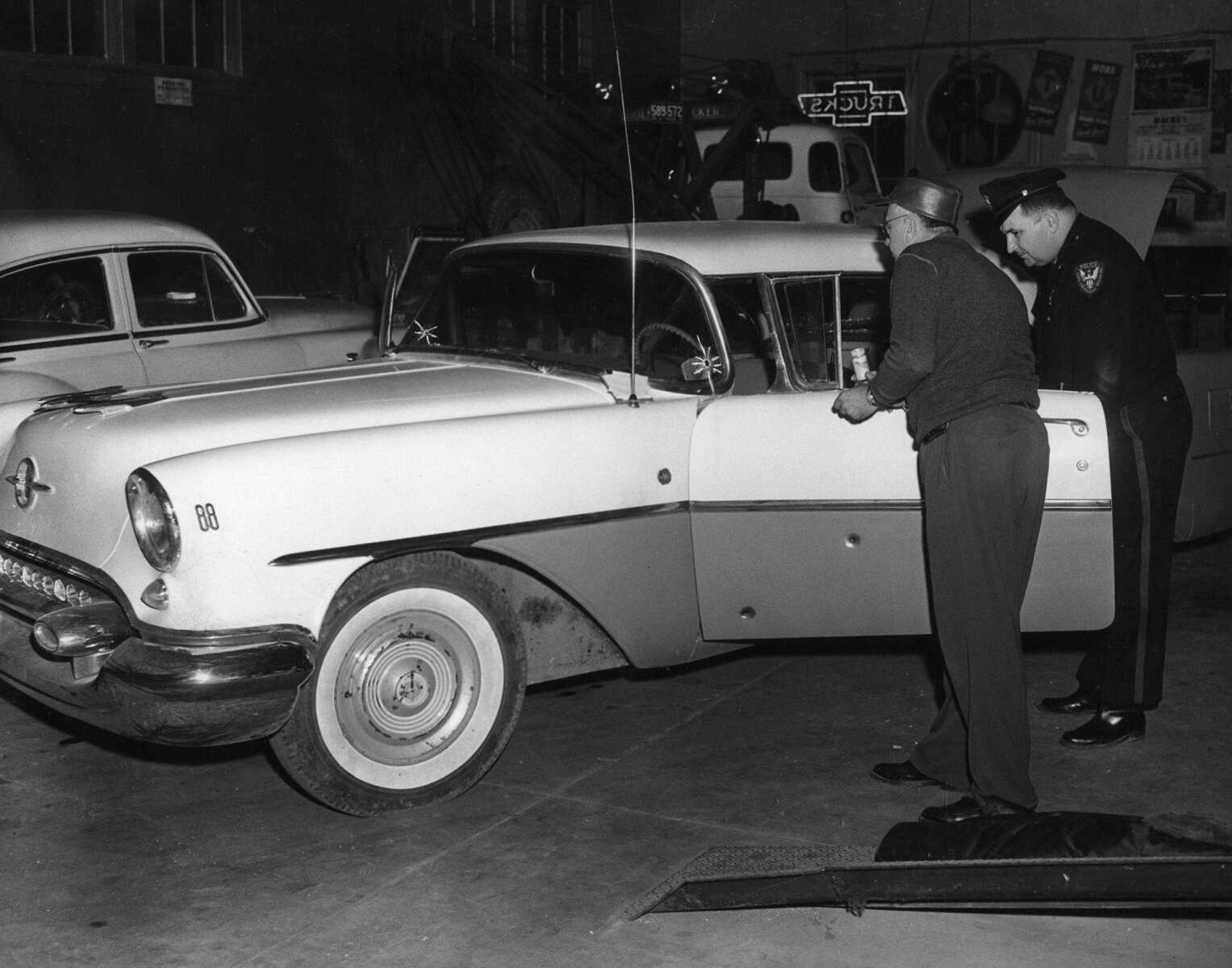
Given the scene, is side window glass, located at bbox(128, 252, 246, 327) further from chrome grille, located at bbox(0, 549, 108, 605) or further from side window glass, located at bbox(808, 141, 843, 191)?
side window glass, located at bbox(808, 141, 843, 191)

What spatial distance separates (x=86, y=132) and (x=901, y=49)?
12.0 m

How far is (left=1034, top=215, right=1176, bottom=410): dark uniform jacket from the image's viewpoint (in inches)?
177

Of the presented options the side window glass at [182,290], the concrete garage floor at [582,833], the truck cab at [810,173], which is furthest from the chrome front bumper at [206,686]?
the truck cab at [810,173]

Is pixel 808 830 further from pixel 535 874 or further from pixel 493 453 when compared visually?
pixel 493 453

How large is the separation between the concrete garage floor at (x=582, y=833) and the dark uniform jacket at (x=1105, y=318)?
46.3 inches

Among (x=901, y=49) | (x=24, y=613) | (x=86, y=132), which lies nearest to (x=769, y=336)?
(x=24, y=613)

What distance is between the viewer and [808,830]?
4.02 meters

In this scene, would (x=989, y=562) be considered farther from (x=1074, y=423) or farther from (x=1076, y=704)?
(x=1076, y=704)

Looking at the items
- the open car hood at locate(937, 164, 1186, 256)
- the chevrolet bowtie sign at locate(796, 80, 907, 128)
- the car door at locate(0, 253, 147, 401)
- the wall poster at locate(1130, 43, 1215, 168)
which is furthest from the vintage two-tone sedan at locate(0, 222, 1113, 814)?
the wall poster at locate(1130, 43, 1215, 168)

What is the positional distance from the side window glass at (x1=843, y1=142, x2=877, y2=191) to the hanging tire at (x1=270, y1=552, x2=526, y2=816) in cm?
1365

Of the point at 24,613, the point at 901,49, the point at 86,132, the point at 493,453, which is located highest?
the point at 901,49

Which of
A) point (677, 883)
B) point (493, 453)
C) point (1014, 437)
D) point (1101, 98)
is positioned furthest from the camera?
point (1101, 98)

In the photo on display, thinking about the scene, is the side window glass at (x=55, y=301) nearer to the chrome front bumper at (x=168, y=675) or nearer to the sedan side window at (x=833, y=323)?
the chrome front bumper at (x=168, y=675)

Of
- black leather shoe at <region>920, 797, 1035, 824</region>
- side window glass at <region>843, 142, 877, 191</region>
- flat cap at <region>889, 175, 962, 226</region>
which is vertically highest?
side window glass at <region>843, 142, 877, 191</region>
